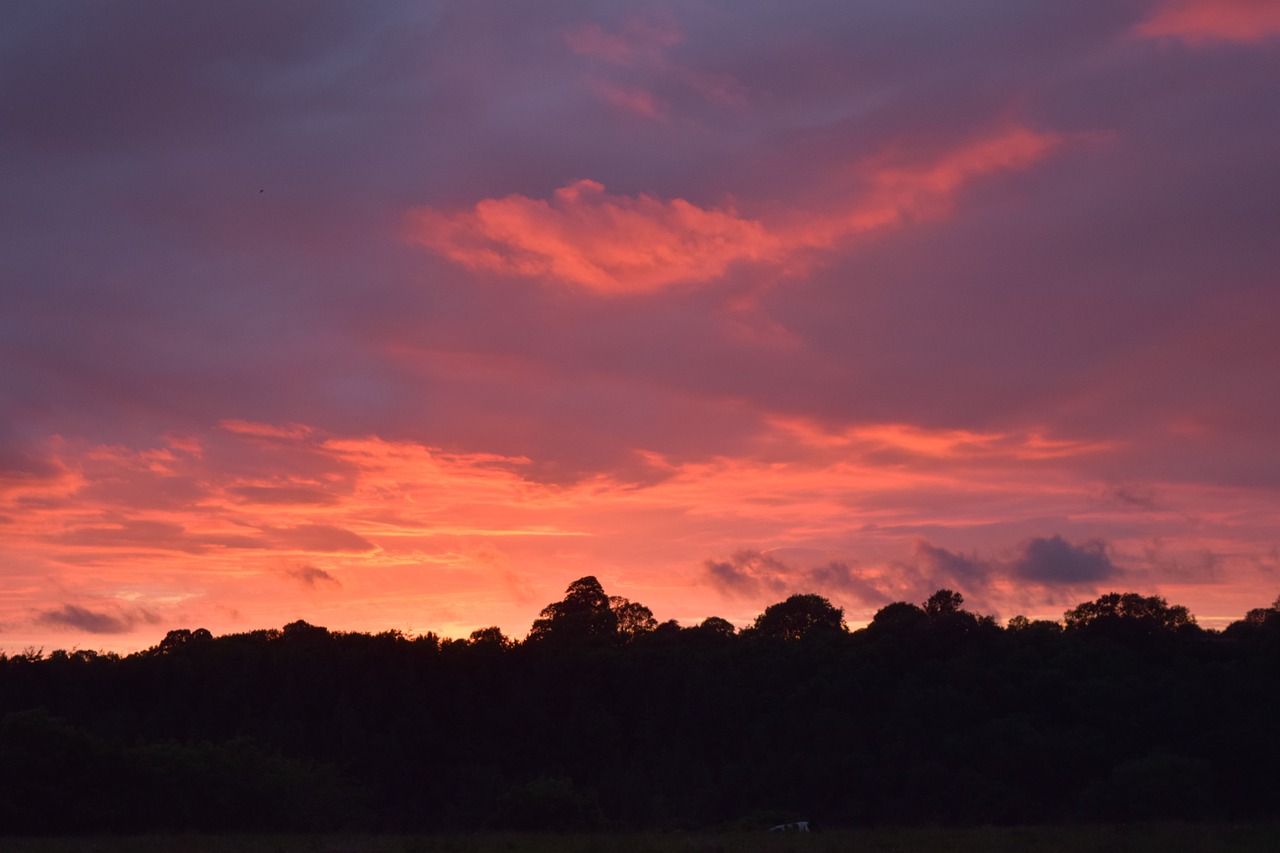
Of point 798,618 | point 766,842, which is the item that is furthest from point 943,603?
point 766,842

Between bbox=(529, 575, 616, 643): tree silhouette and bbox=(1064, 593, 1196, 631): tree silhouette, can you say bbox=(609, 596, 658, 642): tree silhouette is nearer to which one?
bbox=(529, 575, 616, 643): tree silhouette

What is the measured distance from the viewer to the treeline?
6212 centimetres

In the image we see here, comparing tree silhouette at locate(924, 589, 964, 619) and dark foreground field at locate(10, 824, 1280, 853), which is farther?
tree silhouette at locate(924, 589, 964, 619)

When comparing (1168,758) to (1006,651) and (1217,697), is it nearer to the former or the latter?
(1217,697)

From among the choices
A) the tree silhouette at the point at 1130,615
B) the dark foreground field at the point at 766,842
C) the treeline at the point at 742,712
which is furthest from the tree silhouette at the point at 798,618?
the dark foreground field at the point at 766,842

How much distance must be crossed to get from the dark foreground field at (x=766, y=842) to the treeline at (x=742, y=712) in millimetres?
14400

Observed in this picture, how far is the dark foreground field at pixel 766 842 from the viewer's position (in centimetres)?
2919

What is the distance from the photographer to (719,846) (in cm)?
3012

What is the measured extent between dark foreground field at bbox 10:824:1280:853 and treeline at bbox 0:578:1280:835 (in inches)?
567

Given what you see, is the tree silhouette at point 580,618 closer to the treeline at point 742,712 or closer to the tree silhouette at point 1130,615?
the treeline at point 742,712

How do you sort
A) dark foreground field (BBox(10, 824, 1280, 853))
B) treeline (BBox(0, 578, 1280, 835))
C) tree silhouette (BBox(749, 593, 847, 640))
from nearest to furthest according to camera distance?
1. dark foreground field (BBox(10, 824, 1280, 853))
2. treeline (BBox(0, 578, 1280, 835))
3. tree silhouette (BBox(749, 593, 847, 640))

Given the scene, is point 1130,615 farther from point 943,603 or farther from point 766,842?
point 766,842

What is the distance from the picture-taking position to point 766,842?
31859 millimetres

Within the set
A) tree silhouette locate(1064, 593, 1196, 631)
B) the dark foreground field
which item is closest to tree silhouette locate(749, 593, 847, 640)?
tree silhouette locate(1064, 593, 1196, 631)
